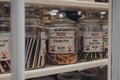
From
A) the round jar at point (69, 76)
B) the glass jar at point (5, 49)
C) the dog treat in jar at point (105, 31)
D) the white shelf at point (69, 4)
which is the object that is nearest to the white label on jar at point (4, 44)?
the glass jar at point (5, 49)

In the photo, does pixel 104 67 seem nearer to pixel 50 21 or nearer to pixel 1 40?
pixel 50 21

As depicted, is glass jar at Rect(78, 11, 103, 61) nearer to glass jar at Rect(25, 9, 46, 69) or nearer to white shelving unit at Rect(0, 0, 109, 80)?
white shelving unit at Rect(0, 0, 109, 80)

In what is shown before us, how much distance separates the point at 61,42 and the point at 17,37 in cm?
29

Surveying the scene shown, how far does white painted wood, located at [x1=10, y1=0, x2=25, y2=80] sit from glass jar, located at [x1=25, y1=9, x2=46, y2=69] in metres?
0.15

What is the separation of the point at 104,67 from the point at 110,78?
0.12m

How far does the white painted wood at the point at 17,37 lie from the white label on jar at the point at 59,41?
0.26 meters

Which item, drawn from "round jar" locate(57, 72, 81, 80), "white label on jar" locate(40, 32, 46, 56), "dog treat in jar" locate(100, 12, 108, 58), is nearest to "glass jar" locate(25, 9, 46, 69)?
"white label on jar" locate(40, 32, 46, 56)

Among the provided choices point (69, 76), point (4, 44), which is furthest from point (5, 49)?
point (69, 76)

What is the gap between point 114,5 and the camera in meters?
1.00

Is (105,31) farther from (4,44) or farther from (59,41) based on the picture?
(4,44)

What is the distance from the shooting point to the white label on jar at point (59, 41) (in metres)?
0.93

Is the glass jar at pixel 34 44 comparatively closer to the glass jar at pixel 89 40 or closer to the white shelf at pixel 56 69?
the white shelf at pixel 56 69

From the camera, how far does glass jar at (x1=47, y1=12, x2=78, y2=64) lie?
93cm

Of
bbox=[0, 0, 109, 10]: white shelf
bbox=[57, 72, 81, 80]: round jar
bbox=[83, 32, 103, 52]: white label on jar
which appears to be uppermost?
bbox=[0, 0, 109, 10]: white shelf
